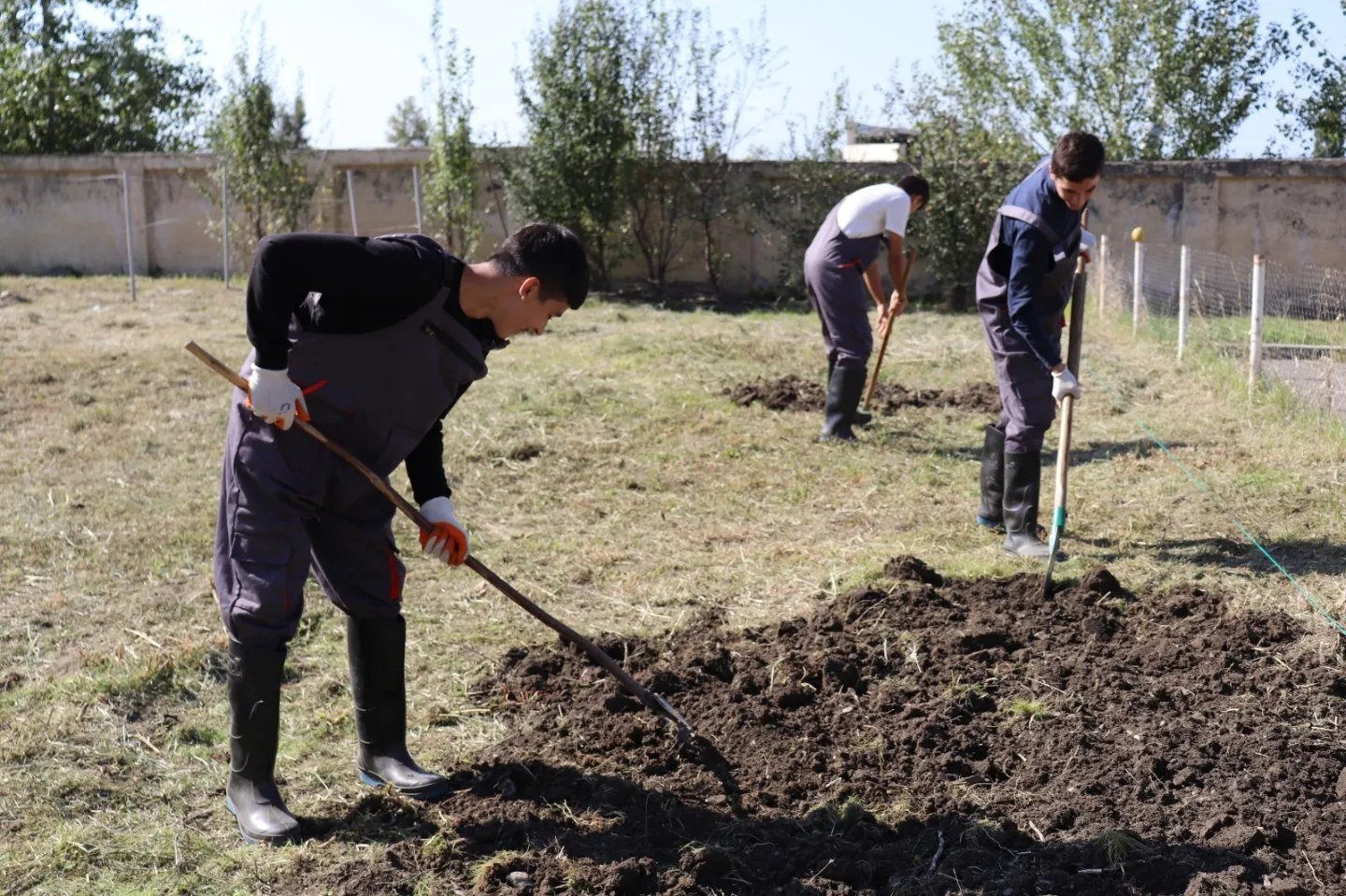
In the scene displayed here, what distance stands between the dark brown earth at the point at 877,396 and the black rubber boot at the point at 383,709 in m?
5.96

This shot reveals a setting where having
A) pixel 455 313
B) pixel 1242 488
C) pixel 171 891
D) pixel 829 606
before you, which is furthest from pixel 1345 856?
pixel 1242 488

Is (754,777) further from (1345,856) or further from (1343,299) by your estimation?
(1343,299)

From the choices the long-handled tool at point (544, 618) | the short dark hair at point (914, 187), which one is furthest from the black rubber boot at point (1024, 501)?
the short dark hair at point (914, 187)

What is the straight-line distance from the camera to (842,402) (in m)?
8.46

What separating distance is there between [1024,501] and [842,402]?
2.49 m

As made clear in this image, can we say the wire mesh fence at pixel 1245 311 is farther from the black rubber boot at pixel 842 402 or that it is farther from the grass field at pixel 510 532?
the black rubber boot at pixel 842 402

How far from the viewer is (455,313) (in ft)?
11.4

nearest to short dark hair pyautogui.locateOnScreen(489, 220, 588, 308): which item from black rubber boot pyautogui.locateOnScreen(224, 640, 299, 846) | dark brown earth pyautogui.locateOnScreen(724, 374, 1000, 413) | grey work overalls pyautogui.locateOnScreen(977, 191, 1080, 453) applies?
black rubber boot pyautogui.locateOnScreen(224, 640, 299, 846)

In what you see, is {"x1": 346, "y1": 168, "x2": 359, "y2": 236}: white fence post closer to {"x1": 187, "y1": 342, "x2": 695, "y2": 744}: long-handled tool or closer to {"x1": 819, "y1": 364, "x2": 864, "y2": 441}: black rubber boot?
{"x1": 819, "y1": 364, "x2": 864, "y2": 441}: black rubber boot

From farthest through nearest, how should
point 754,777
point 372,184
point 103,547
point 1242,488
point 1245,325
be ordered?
point 372,184, point 1245,325, point 1242,488, point 103,547, point 754,777

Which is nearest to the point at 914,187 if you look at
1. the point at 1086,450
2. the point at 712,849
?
the point at 1086,450

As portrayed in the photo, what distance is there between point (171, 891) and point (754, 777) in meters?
1.60

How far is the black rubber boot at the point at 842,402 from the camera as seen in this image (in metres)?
8.35

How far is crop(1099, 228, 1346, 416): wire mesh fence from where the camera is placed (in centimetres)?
928
